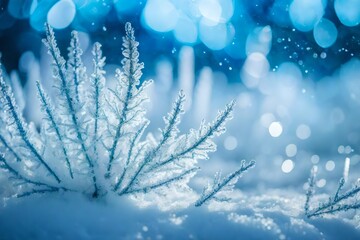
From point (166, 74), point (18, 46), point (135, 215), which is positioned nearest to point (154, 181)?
point (135, 215)

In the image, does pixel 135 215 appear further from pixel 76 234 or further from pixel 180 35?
pixel 180 35

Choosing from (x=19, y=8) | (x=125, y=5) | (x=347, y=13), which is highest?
(x=347, y=13)

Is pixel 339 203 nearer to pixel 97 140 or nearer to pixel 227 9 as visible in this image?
pixel 97 140

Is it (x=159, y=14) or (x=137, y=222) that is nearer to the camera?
(x=137, y=222)

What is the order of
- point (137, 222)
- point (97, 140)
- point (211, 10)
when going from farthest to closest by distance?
point (211, 10)
point (97, 140)
point (137, 222)

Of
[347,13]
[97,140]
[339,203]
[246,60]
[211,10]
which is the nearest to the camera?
[97,140]

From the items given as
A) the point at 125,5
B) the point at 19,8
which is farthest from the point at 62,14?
the point at 125,5

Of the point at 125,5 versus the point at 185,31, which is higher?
the point at 185,31
